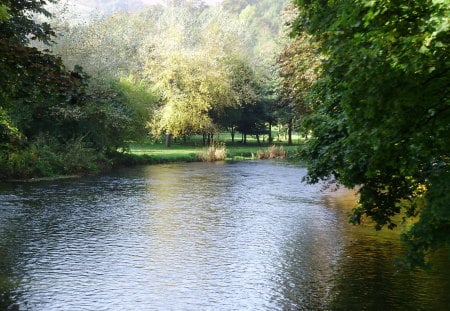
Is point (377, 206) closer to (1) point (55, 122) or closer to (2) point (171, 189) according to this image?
(2) point (171, 189)

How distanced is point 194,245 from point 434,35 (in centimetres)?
1265

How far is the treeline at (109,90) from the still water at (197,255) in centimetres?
341

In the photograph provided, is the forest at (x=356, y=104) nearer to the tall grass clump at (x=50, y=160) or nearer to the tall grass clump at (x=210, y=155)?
the tall grass clump at (x=50, y=160)

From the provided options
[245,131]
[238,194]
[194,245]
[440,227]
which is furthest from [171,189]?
[245,131]

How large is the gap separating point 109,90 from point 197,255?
20.6 feet

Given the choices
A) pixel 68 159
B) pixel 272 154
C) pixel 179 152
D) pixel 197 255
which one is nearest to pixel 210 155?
pixel 179 152

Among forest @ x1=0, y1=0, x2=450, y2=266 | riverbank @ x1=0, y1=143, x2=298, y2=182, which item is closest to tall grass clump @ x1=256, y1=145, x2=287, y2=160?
riverbank @ x1=0, y1=143, x2=298, y2=182

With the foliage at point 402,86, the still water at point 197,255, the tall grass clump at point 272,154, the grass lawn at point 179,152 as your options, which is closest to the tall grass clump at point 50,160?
the still water at point 197,255

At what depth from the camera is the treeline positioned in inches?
508

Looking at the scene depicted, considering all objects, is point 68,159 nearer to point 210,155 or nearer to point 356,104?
point 210,155

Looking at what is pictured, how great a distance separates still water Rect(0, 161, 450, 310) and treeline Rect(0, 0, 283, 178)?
11.2ft

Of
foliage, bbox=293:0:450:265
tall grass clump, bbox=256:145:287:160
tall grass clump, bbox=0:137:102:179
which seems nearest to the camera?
foliage, bbox=293:0:450:265

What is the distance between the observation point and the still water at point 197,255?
503 inches

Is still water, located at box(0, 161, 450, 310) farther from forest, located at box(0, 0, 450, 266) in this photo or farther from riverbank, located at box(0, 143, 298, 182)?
riverbank, located at box(0, 143, 298, 182)
